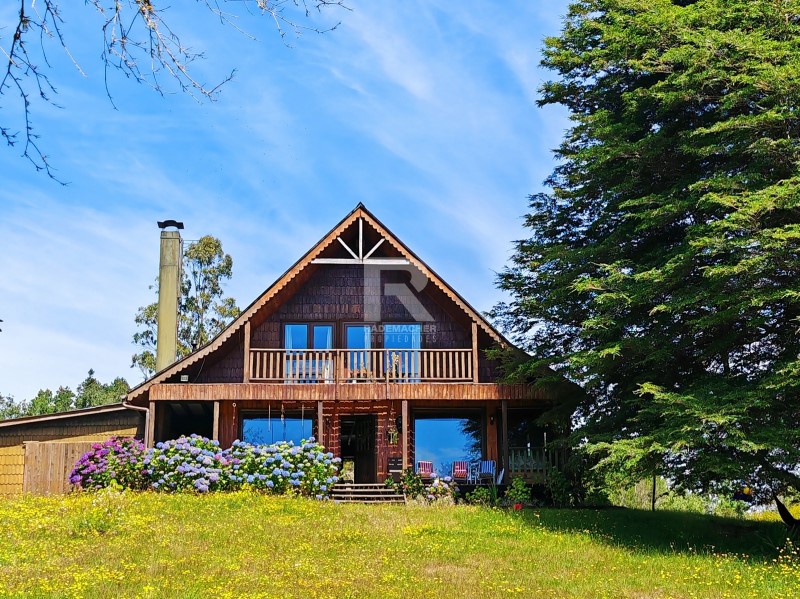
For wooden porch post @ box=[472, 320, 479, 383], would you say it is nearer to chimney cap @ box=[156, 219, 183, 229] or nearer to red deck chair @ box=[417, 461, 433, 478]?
red deck chair @ box=[417, 461, 433, 478]

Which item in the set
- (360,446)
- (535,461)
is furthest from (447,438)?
(535,461)

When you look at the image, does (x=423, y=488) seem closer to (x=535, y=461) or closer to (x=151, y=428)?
(x=535, y=461)

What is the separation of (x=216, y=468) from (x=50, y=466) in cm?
485

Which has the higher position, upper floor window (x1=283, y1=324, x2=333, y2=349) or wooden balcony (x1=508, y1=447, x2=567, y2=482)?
upper floor window (x1=283, y1=324, x2=333, y2=349)

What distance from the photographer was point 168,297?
2750cm

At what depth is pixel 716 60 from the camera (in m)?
16.7

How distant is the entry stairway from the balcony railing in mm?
2671

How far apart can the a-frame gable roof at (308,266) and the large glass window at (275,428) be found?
2.72 meters

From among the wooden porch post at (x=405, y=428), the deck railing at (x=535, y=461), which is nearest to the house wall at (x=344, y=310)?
the wooden porch post at (x=405, y=428)

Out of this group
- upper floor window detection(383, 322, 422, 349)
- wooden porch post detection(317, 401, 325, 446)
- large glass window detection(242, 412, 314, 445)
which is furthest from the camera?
upper floor window detection(383, 322, 422, 349)

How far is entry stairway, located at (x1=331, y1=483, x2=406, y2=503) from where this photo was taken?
2169 centimetres

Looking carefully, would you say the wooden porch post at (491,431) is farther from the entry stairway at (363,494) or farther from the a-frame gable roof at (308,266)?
the entry stairway at (363,494)

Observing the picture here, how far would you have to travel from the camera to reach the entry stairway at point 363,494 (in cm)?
2169

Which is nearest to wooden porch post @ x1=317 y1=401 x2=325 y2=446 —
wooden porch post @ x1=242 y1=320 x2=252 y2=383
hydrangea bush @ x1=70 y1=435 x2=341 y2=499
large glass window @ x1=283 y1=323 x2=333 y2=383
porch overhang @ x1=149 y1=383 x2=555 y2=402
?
porch overhang @ x1=149 y1=383 x2=555 y2=402
